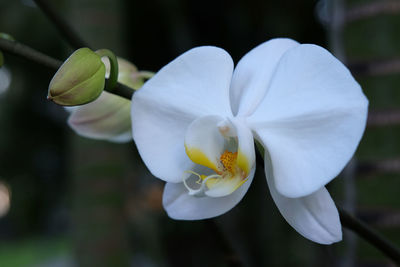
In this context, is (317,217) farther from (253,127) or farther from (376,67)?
(376,67)

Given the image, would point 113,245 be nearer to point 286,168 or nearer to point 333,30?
point 333,30

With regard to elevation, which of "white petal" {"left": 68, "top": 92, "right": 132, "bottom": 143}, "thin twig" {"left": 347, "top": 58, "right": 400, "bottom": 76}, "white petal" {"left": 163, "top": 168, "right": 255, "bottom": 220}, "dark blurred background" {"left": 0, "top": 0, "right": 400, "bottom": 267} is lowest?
"dark blurred background" {"left": 0, "top": 0, "right": 400, "bottom": 267}

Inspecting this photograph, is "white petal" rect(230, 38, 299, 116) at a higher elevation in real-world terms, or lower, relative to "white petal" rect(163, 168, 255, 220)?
higher

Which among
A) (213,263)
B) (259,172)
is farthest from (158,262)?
(213,263)

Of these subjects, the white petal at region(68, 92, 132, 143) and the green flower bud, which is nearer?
the green flower bud

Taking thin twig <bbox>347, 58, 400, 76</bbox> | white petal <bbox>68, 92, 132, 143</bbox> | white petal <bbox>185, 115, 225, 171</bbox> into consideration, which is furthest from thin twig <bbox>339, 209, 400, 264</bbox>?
thin twig <bbox>347, 58, 400, 76</bbox>

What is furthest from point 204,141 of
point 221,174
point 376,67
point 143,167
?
point 143,167

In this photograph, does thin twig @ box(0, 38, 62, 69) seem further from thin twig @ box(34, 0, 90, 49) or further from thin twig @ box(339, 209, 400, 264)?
thin twig @ box(339, 209, 400, 264)

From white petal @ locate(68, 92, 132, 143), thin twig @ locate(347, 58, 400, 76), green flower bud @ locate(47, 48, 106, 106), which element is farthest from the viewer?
thin twig @ locate(347, 58, 400, 76)
